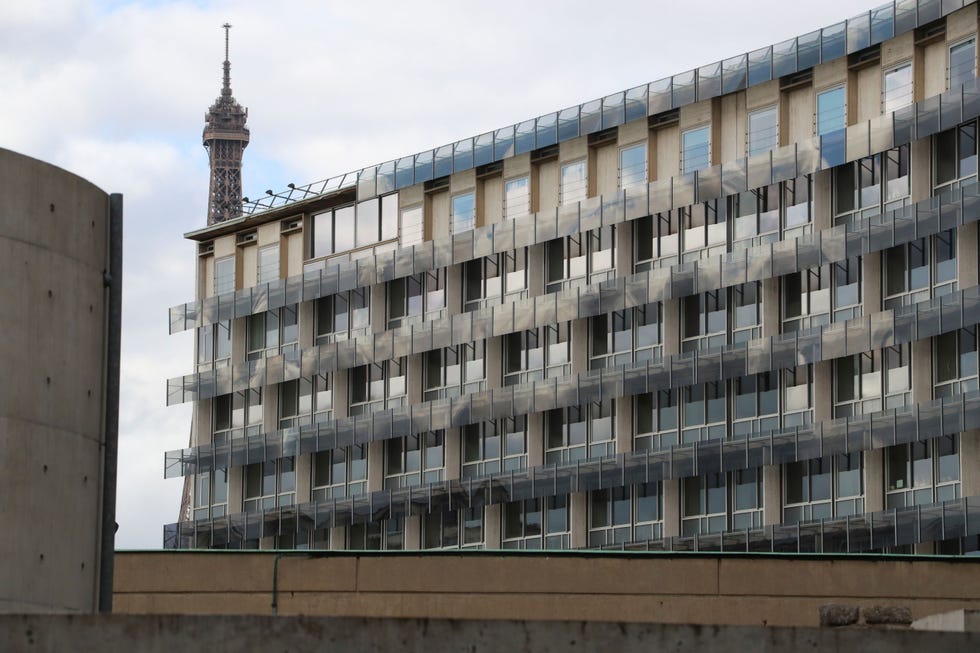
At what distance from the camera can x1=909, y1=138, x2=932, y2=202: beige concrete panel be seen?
5909 centimetres

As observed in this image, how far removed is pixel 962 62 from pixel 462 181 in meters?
19.2

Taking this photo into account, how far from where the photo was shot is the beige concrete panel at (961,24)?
57.4 meters

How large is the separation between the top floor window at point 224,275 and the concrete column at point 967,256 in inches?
1199

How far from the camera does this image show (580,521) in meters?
67.1

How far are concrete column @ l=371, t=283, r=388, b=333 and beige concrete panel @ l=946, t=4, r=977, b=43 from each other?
22976 millimetres

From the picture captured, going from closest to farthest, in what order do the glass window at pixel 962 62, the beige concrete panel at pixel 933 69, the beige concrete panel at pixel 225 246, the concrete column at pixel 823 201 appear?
the glass window at pixel 962 62, the beige concrete panel at pixel 933 69, the concrete column at pixel 823 201, the beige concrete panel at pixel 225 246

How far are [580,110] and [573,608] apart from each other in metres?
32.1

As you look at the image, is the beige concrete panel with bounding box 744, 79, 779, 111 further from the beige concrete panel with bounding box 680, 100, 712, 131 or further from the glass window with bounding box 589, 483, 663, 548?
the glass window with bounding box 589, 483, 663, 548

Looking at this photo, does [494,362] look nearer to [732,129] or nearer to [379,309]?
[379,309]

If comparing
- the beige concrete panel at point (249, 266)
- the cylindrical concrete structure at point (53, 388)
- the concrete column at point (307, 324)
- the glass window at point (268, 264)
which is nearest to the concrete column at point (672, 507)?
the concrete column at point (307, 324)

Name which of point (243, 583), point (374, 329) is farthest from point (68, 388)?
point (374, 329)

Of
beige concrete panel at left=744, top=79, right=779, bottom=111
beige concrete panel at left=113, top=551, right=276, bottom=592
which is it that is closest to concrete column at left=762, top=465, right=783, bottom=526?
beige concrete panel at left=744, top=79, right=779, bottom=111

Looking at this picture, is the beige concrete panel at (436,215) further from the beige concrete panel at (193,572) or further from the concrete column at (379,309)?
the beige concrete panel at (193,572)

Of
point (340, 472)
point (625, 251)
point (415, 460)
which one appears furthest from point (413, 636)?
point (340, 472)
